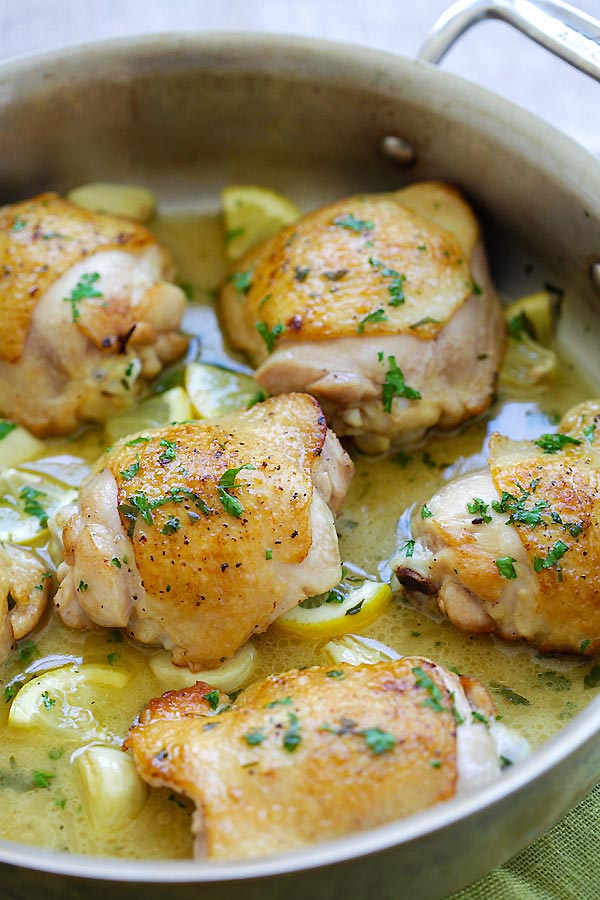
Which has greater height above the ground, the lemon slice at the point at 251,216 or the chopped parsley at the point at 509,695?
the lemon slice at the point at 251,216

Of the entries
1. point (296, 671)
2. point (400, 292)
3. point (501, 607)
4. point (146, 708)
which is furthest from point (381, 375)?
point (146, 708)

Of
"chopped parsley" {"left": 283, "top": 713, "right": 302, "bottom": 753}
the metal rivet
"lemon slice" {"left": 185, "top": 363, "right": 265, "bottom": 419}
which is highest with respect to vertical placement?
the metal rivet

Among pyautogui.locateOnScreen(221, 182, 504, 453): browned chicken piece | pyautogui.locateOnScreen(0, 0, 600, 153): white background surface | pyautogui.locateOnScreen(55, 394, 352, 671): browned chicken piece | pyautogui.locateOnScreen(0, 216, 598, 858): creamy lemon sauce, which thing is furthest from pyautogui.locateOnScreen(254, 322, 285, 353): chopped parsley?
pyautogui.locateOnScreen(0, 0, 600, 153): white background surface

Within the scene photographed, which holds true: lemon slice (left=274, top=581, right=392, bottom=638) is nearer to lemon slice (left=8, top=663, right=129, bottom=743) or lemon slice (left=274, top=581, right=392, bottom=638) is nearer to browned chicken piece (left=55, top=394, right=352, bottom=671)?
browned chicken piece (left=55, top=394, right=352, bottom=671)

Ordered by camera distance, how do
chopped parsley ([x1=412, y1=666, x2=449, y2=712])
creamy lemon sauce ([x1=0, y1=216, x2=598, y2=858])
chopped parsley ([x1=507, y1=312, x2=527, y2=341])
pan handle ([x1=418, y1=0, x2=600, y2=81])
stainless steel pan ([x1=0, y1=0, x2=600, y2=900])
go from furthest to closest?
1. chopped parsley ([x1=507, y1=312, x2=527, y2=341])
2. stainless steel pan ([x1=0, y1=0, x2=600, y2=900])
3. pan handle ([x1=418, y1=0, x2=600, y2=81])
4. creamy lemon sauce ([x1=0, y1=216, x2=598, y2=858])
5. chopped parsley ([x1=412, y1=666, x2=449, y2=712])

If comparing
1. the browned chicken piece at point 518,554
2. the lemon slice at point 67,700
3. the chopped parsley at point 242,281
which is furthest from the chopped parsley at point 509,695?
the chopped parsley at point 242,281

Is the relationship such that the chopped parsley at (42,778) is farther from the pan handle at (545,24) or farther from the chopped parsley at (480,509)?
the pan handle at (545,24)

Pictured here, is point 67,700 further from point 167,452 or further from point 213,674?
point 167,452

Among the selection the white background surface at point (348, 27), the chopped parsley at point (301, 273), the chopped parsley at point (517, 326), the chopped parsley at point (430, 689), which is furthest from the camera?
the white background surface at point (348, 27)
